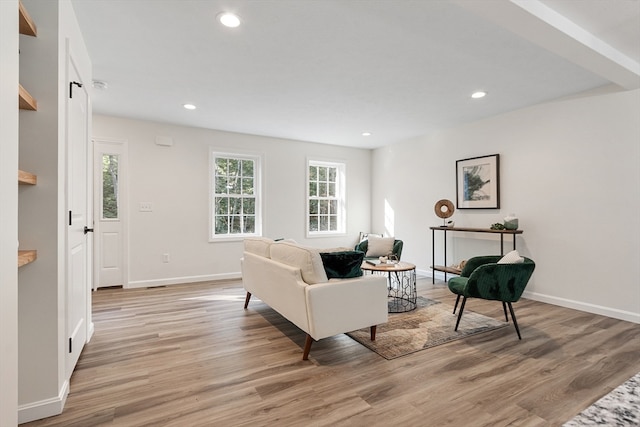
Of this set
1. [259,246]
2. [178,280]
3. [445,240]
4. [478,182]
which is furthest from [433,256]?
[178,280]

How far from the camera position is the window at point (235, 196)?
5516mm

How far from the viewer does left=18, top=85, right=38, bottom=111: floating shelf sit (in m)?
1.55

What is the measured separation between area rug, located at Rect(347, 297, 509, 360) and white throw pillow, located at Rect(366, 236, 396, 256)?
1500mm

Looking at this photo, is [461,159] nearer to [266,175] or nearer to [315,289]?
[266,175]

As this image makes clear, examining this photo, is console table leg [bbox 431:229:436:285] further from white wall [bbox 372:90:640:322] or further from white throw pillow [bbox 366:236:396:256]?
white throw pillow [bbox 366:236:396:256]

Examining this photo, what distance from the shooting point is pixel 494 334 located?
2.98m

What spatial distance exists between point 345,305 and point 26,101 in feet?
7.64

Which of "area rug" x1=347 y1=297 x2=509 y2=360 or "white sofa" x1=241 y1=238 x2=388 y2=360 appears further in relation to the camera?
"area rug" x1=347 y1=297 x2=509 y2=360

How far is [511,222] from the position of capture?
13.6ft

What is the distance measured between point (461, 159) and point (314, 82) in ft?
9.23

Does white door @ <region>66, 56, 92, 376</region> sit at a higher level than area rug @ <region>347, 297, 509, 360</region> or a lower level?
higher

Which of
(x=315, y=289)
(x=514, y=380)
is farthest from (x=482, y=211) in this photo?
(x=315, y=289)

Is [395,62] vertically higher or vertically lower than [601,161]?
higher

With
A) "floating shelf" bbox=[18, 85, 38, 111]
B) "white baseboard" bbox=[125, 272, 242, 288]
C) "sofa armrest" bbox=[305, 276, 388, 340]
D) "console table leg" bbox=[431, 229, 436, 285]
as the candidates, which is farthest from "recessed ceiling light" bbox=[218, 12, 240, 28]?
"console table leg" bbox=[431, 229, 436, 285]
